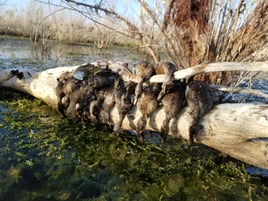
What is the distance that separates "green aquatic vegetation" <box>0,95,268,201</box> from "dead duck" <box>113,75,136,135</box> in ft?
1.06

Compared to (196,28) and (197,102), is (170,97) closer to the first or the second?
(197,102)

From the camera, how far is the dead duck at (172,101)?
416cm

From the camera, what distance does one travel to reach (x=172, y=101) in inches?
164

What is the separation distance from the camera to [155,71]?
4.74m

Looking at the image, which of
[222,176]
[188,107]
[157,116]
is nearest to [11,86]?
[157,116]

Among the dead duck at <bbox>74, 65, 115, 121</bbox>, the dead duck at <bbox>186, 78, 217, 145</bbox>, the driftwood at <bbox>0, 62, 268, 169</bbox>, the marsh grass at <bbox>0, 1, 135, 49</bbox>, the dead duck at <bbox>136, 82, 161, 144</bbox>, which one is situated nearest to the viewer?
the driftwood at <bbox>0, 62, 268, 169</bbox>

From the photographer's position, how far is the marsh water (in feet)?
10.4

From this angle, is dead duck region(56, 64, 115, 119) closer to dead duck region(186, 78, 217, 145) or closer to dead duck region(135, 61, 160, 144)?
dead duck region(135, 61, 160, 144)

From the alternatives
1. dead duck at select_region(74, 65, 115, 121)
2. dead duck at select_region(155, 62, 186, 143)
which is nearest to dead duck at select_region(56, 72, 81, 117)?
dead duck at select_region(74, 65, 115, 121)

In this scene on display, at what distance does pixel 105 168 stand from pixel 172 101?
1.37 metres

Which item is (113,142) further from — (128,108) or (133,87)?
(133,87)

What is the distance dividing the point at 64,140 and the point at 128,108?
1.12 metres

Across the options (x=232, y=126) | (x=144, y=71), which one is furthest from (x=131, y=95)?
(x=232, y=126)

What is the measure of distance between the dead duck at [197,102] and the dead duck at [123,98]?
0.93 meters
